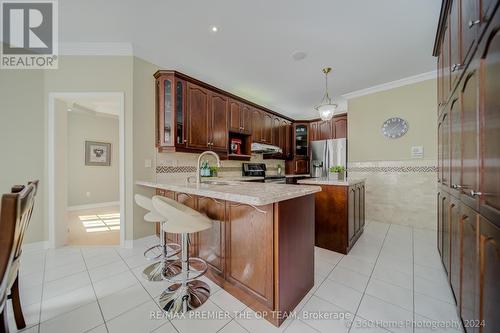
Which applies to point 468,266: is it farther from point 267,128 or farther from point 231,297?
point 267,128

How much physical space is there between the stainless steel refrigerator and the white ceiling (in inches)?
61.1

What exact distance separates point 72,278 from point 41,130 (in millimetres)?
2001

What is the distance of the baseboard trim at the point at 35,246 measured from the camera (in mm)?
2428

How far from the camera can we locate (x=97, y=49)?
259cm

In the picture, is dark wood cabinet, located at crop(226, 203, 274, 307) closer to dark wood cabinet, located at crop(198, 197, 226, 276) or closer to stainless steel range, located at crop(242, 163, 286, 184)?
dark wood cabinet, located at crop(198, 197, 226, 276)

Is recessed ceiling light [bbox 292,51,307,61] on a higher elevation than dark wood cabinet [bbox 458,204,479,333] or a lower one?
higher

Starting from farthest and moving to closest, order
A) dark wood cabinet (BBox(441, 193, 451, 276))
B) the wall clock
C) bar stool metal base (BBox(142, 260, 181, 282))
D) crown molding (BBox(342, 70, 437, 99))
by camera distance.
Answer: the wall clock → crown molding (BBox(342, 70, 437, 99)) → bar stool metal base (BBox(142, 260, 181, 282)) → dark wood cabinet (BBox(441, 193, 451, 276))

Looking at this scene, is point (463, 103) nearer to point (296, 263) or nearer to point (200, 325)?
point (296, 263)

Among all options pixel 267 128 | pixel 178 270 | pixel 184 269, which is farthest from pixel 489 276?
pixel 267 128

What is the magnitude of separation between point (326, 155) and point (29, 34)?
5.47 m

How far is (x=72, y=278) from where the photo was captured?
6.14 ft

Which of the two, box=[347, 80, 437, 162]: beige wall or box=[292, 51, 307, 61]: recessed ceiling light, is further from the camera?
box=[347, 80, 437, 162]: beige wall

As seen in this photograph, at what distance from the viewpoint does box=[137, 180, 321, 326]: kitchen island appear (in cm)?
132

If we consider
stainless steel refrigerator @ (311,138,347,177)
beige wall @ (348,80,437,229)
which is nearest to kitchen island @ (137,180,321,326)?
beige wall @ (348,80,437,229)
